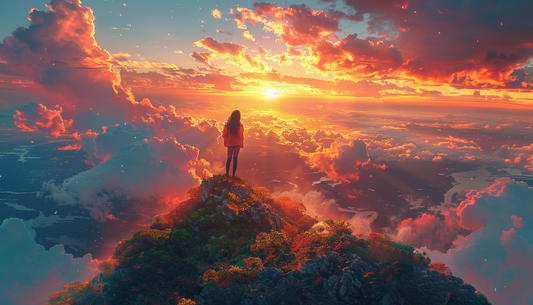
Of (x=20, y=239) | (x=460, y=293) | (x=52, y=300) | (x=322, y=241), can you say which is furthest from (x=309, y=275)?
(x=20, y=239)

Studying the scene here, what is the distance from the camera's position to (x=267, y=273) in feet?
30.8

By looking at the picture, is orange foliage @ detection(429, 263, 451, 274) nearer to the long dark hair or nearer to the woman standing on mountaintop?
the woman standing on mountaintop

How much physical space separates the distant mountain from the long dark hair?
6.48 m

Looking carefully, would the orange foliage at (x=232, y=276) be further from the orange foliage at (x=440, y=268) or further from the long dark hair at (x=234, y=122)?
the long dark hair at (x=234, y=122)

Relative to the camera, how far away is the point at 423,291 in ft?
26.7

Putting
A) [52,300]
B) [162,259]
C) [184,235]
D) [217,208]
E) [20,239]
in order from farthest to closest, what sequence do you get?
[20,239]
[217,208]
[184,235]
[162,259]
[52,300]

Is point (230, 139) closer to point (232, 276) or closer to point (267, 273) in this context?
point (232, 276)

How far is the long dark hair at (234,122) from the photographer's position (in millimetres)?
13656

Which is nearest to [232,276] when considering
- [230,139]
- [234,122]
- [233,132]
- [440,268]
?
[230,139]

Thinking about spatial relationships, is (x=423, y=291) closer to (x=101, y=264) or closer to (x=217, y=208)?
(x=217, y=208)

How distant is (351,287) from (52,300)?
12.5m

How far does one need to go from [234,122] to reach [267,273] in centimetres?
874

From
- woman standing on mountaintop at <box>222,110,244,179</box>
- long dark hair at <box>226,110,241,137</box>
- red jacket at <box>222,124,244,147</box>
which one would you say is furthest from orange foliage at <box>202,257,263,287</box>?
long dark hair at <box>226,110,241,137</box>

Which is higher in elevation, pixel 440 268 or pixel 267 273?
pixel 440 268
